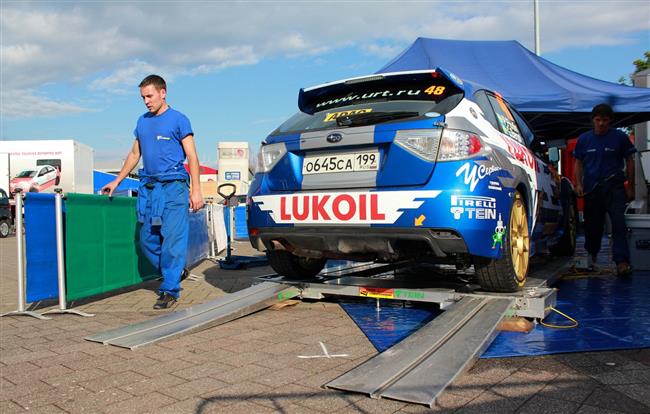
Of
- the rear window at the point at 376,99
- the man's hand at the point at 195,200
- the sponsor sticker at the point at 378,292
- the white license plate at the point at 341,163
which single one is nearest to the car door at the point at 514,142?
the rear window at the point at 376,99

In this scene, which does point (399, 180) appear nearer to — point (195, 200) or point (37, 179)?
point (195, 200)

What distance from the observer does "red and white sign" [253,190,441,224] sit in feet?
11.3

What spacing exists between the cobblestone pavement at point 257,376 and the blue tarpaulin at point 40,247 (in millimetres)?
521

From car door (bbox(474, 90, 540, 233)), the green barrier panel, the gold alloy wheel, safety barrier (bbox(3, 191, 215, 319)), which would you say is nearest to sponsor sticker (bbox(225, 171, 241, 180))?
the green barrier panel

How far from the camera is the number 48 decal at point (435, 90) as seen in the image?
12.3ft

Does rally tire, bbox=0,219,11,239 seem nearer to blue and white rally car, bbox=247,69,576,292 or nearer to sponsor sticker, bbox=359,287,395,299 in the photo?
blue and white rally car, bbox=247,69,576,292

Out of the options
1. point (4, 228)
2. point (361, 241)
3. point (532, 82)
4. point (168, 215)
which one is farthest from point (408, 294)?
point (4, 228)

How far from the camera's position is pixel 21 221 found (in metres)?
4.39

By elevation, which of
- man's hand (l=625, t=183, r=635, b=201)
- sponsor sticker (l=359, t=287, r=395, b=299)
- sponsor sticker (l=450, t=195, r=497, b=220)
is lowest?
sponsor sticker (l=359, t=287, r=395, b=299)

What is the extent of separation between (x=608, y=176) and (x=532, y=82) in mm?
3116

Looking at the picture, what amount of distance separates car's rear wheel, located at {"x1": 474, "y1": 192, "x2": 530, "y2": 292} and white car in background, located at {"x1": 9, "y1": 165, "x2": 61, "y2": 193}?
21525 millimetres

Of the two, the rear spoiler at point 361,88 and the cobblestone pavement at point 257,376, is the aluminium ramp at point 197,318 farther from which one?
the rear spoiler at point 361,88

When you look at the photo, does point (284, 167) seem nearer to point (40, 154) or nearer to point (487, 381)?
point (487, 381)

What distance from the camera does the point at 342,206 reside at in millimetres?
3641
